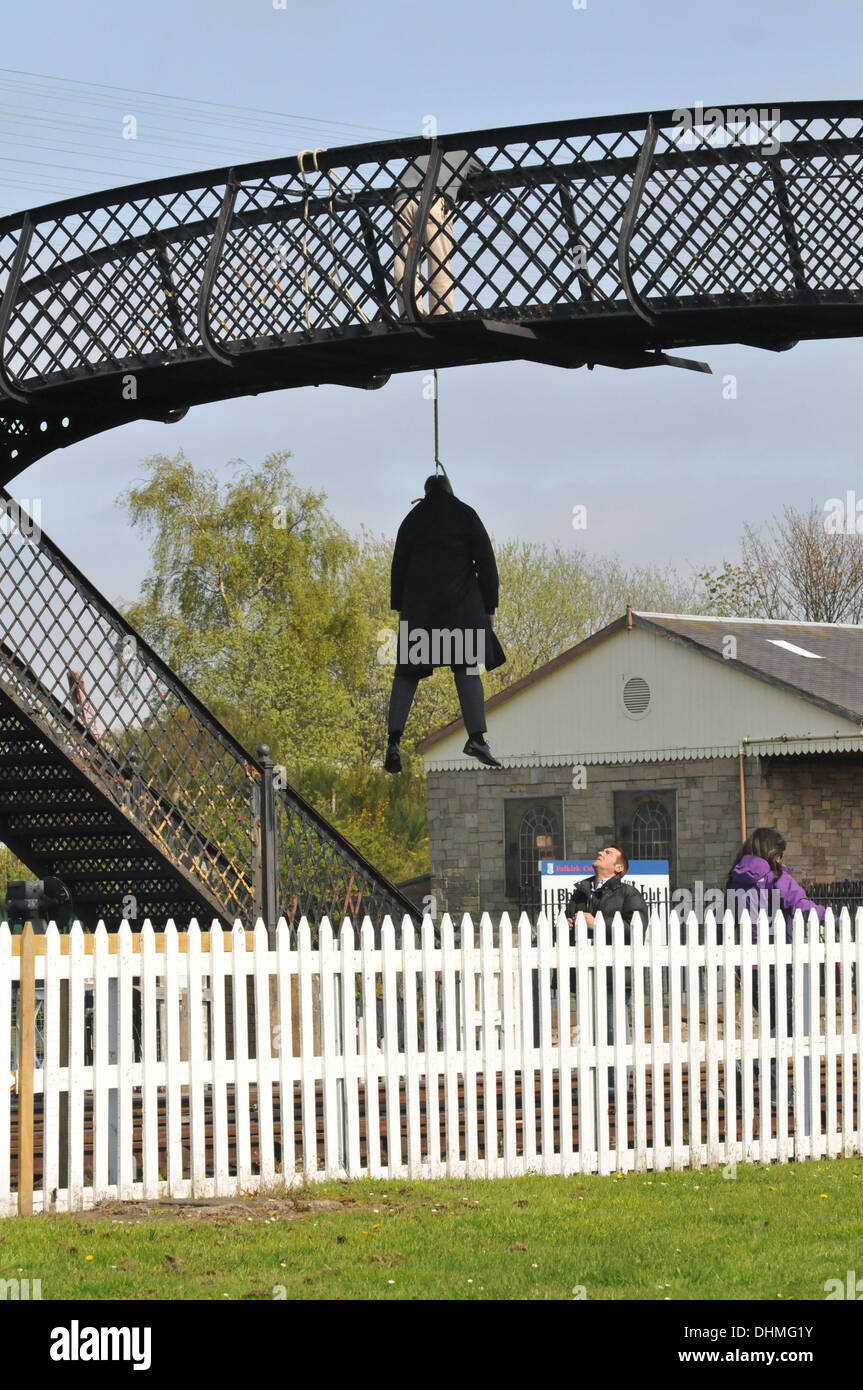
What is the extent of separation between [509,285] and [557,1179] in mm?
4818

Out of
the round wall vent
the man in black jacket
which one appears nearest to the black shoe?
the man in black jacket

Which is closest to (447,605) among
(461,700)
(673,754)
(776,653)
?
(461,700)

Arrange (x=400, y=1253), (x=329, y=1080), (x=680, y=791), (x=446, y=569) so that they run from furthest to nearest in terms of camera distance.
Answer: (x=680, y=791) < (x=446, y=569) < (x=329, y=1080) < (x=400, y=1253)

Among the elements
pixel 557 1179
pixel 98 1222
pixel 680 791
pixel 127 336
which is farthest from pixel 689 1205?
pixel 680 791

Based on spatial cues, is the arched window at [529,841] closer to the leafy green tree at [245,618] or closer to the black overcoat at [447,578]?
the leafy green tree at [245,618]

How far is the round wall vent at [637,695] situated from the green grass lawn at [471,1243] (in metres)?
24.4

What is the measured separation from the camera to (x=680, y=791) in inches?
1297

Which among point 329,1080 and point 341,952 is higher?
point 341,952

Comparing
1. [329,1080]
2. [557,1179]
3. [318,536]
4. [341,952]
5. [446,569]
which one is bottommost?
[557,1179]

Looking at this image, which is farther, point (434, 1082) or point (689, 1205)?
point (434, 1082)

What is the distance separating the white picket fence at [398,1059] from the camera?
885 cm

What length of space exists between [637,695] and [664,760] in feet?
4.90

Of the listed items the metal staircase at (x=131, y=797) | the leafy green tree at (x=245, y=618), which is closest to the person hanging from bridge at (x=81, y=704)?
the metal staircase at (x=131, y=797)

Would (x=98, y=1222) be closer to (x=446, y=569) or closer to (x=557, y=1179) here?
(x=557, y=1179)
